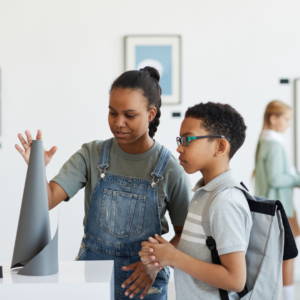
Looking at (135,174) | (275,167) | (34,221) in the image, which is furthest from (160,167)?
(275,167)

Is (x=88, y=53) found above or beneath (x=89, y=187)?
above

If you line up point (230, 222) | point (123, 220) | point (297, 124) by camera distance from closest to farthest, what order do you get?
point (230, 222) < point (123, 220) < point (297, 124)

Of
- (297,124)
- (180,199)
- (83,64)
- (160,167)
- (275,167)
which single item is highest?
(83,64)

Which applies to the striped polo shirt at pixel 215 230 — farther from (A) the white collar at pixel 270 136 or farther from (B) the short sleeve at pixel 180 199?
(A) the white collar at pixel 270 136

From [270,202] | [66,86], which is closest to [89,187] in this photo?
[270,202]

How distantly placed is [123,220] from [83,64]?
6.93ft

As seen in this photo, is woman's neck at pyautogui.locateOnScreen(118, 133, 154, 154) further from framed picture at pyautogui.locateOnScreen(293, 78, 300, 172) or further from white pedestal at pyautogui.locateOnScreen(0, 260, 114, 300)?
framed picture at pyautogui.locateOnScreen(293, 78, 300, 172)

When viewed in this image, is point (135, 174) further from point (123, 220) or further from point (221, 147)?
point (221, 147)

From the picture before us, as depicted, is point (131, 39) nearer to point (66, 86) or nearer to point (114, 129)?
point (66, 86)

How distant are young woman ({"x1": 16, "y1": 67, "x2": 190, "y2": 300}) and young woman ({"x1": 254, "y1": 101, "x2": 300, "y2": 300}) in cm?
196

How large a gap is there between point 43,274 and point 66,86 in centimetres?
243

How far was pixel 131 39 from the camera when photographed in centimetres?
313

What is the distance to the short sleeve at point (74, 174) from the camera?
130cm

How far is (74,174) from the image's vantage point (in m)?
1.32
